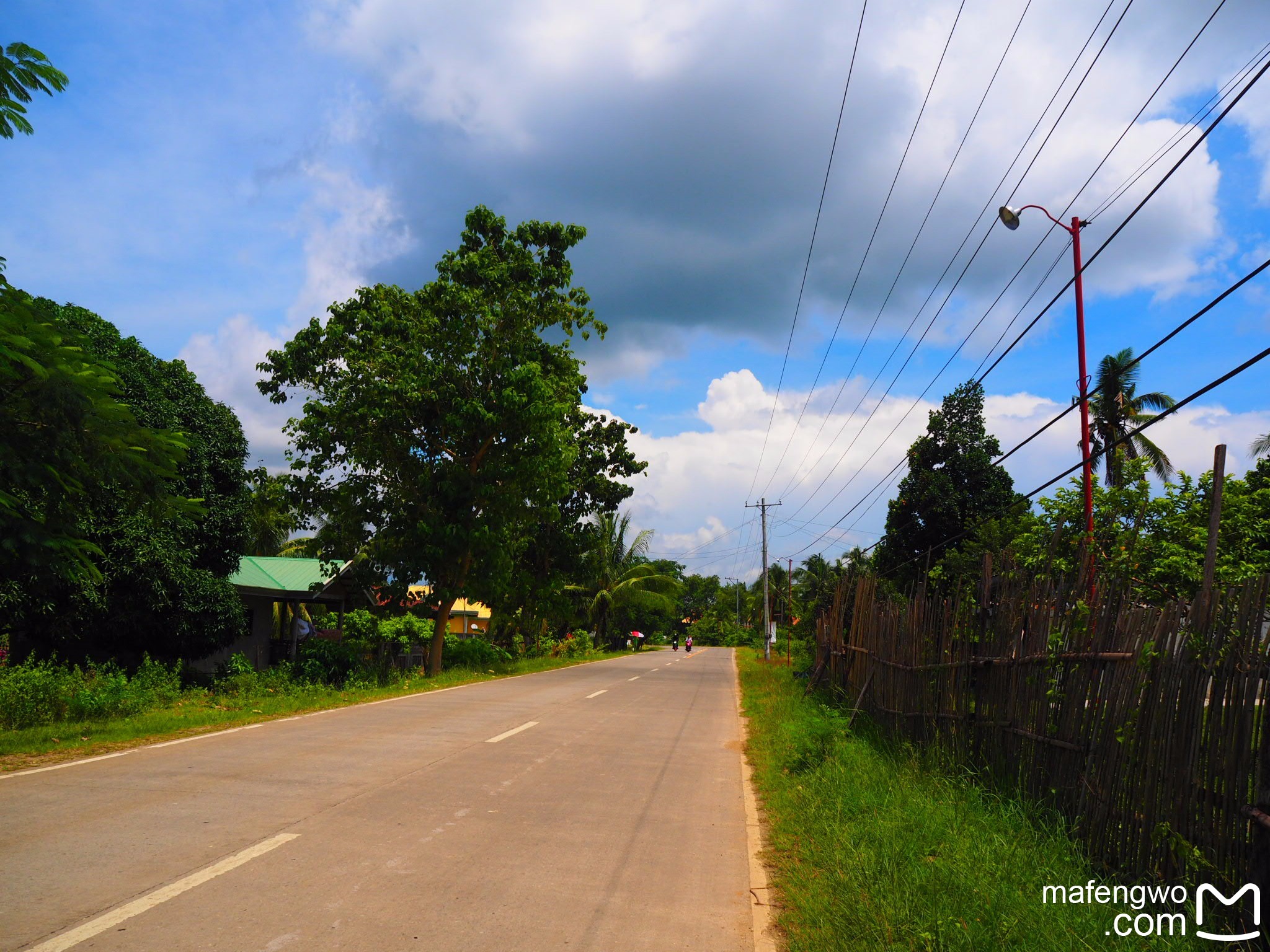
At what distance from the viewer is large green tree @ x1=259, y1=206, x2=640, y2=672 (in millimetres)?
24172

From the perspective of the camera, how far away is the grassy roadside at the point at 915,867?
449 cm

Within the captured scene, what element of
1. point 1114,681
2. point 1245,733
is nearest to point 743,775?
point 1114,681

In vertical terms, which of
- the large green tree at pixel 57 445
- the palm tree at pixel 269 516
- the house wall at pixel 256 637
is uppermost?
the palm tree at pixel 269 516

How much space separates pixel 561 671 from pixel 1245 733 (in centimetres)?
2866

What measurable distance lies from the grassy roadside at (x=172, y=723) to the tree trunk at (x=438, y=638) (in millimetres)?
2690

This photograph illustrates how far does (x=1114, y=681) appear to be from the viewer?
18.3 feet

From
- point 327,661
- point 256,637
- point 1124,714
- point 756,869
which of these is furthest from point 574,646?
point 1124,714

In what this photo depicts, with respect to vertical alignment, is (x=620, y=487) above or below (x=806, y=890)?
above

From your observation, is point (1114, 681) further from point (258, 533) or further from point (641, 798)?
point (258, 533)

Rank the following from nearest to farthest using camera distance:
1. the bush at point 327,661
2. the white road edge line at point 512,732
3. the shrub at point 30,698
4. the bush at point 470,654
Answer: the white road edge line at point 512,732
the shrub at point 30,698
the bush at point 327,661
the bush at point 470,654

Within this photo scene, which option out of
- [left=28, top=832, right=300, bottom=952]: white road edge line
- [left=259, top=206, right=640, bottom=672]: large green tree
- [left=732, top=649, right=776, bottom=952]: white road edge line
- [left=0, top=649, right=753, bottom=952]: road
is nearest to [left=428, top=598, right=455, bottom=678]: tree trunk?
[left=259, top=206, right=640, bottom=672]: large green tree

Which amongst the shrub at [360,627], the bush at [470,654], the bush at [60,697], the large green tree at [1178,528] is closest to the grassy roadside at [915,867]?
the bush at [60,697]

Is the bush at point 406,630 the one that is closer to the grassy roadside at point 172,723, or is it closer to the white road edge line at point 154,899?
the grassy roadside at point 172,723

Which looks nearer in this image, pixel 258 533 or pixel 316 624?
pixel 316 624
